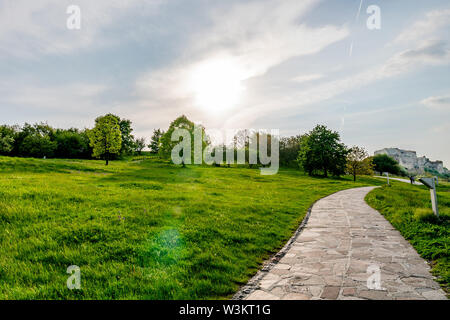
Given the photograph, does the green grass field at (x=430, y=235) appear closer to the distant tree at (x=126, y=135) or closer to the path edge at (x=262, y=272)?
the path edge at (x=262, y=272)

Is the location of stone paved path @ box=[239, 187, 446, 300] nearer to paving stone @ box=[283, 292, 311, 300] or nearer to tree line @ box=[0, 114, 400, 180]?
paving stone @ box=[283, 292, 311, 300]

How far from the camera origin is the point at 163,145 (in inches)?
1807

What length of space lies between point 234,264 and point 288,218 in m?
6.32

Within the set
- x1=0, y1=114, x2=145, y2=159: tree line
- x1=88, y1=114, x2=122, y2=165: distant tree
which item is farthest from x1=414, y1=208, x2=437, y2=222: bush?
x1=0, y1=114, x2=145, y2=159: tree line

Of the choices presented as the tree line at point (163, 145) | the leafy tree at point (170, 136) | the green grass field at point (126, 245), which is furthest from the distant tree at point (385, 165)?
the green grass field at point (126, 245)

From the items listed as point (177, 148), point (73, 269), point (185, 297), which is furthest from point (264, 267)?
point (177, 148)

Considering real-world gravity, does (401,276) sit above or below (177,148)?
below

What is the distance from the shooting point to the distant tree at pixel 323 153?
2105 inches

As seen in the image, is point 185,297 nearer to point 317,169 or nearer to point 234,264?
point 234,264

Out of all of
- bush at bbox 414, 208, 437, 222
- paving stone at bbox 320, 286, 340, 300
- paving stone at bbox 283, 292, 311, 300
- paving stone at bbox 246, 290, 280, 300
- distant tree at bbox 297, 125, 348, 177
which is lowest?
paving stone at bbox 246, 290, 280, 300

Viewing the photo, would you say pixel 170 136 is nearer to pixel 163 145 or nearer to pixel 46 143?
pixel 163 145

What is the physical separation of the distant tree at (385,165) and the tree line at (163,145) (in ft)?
123

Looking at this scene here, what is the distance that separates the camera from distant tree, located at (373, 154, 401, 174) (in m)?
96.2

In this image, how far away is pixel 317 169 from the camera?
180ft
